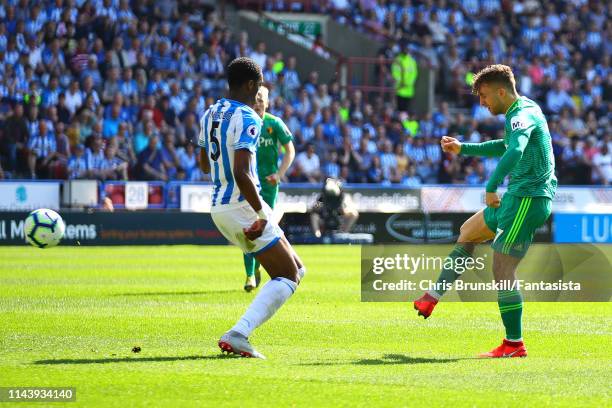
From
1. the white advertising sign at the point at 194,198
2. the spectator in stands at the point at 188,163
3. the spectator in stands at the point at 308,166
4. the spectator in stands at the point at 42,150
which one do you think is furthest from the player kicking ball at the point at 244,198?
the spectator in stands at the point at 308,166

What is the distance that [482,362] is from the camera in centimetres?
916

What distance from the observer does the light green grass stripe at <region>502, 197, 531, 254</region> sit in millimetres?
9584

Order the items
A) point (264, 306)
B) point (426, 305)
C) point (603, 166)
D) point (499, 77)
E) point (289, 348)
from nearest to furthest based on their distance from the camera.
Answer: point (264, 306), point (499, 77), point (289, 348), point (426, 305), point (603, 166)

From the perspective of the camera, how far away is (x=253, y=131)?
9.00 meters

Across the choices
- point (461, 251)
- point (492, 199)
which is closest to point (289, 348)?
point (461, 251)

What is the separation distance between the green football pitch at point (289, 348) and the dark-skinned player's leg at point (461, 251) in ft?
1.11

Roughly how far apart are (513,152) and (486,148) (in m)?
1.31

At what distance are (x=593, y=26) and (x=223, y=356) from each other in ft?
111

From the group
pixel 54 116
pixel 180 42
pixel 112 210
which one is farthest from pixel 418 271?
pixel 180 42

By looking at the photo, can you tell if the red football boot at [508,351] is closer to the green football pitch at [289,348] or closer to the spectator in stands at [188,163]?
the green football pitch at [289,348]

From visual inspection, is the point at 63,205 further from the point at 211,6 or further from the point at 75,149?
the point at 211,6

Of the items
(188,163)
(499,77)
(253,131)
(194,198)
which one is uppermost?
(499,77)

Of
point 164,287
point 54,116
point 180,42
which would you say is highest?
point 180,42

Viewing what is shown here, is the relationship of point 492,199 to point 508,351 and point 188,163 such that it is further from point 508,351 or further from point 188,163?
point 188,163
